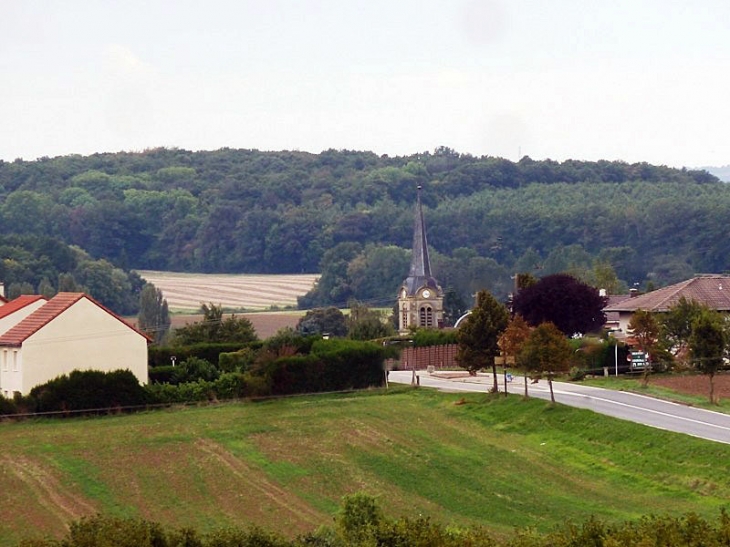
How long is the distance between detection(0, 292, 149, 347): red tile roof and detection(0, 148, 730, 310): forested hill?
77.1 m

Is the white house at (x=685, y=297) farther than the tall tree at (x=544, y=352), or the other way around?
the white house at (x=685, y=297)

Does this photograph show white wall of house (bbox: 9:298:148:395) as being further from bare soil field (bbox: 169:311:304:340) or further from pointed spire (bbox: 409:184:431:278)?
pointed spire (bbox: 409:184:431:278)

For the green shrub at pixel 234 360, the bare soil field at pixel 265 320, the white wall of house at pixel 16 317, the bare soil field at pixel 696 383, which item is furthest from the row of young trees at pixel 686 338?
the bare soil field at pixel 265 320

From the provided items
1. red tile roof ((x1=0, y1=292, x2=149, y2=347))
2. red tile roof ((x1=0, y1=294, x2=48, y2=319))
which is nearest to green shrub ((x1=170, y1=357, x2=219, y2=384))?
red tile roof ((x1=0, y1=292, x2=149, y2=347))

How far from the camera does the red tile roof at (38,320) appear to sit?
51.3 m

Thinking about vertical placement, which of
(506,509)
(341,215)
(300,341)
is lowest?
(506,509)

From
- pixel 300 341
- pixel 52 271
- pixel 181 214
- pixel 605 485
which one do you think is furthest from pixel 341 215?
pixel 605 485

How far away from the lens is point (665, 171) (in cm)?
19925

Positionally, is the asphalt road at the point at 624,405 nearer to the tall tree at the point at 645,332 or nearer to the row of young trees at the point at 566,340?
the row of young trees at the point at 566,340

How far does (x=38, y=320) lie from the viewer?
5253cm

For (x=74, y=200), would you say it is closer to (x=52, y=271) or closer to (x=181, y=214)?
(x=181, y=214)

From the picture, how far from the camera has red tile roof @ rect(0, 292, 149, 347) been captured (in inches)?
2019

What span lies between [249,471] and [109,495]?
410cm

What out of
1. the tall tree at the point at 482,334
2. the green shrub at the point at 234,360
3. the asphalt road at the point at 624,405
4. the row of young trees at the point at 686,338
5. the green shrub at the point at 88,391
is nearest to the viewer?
the asphalt road at the point at 624,405
